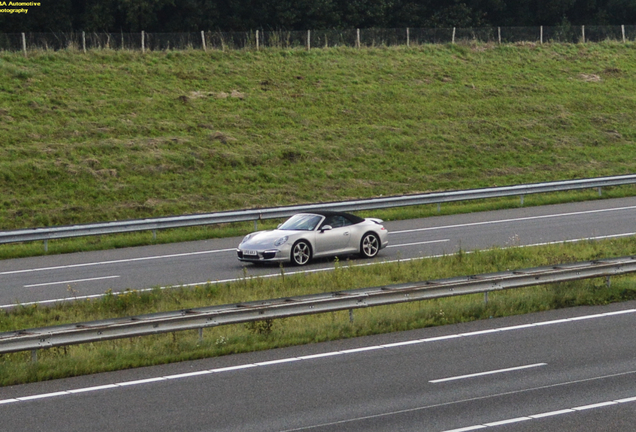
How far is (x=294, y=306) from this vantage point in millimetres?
12539

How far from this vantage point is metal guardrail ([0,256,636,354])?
36.2 ft

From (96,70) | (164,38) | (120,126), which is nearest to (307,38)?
(164,38)

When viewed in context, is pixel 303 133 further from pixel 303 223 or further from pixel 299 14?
pixel 299 14

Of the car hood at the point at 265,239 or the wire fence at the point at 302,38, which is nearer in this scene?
the car hood at the point at 265,239

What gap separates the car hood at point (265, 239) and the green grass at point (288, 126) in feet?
33.3

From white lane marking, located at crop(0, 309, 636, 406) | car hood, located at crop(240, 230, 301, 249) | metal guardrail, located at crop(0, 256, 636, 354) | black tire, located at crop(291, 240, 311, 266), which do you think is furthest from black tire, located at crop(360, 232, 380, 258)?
white lane marking, located at crop(0, 309, 636, 406)

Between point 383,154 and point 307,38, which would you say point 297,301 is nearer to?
point 383,154

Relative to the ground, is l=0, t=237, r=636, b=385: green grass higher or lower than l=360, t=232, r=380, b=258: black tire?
lower

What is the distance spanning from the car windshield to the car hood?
1.14ft

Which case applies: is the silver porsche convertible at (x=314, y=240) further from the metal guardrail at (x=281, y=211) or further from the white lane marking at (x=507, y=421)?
the white lane marking at (x=507, y=421)

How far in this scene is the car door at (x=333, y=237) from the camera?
2022cm

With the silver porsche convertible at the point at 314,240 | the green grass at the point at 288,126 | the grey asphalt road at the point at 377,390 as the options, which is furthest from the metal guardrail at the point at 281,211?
the grey asphalt road at the point at 377,390

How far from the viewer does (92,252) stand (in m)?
23.7

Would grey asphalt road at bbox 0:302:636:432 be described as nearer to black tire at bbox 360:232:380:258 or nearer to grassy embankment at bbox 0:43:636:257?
black tire at bbox 360:232:380:258
